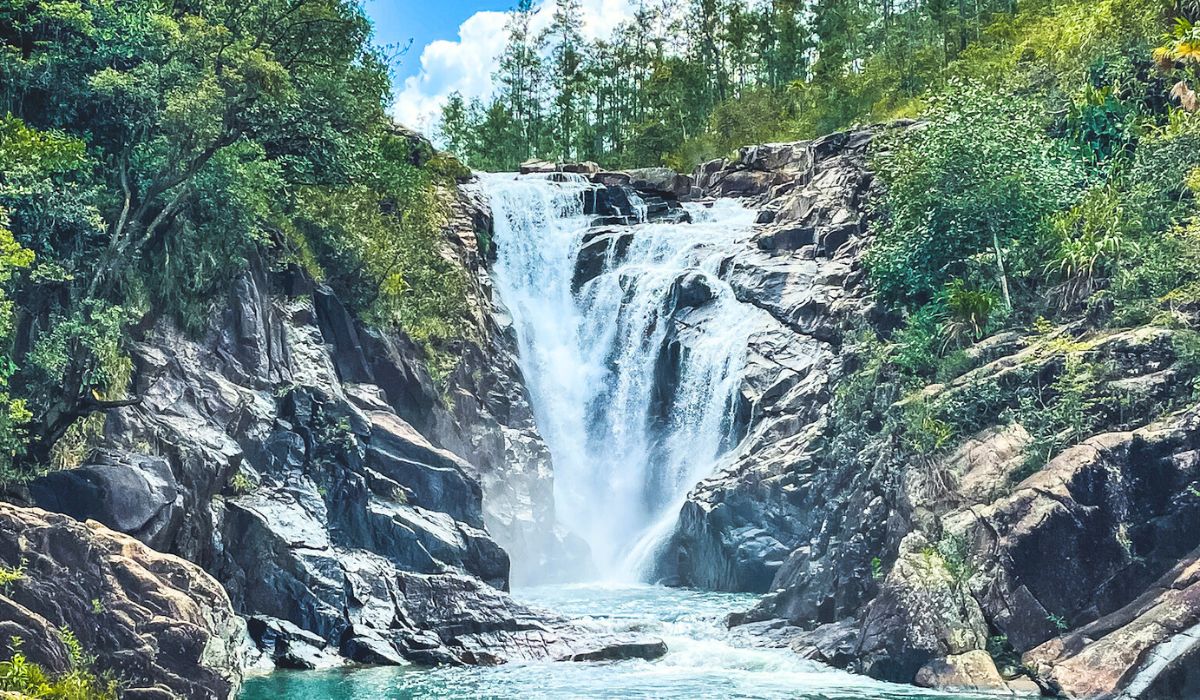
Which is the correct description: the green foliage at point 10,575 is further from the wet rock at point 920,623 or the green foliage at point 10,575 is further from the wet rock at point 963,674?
the wet rock at point 963,674

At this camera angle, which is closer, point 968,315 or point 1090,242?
point 1090,242

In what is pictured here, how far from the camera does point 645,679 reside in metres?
20.4

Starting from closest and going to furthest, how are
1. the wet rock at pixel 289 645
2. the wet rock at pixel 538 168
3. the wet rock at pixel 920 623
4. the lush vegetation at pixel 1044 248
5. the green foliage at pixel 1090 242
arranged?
the wet rock at pixel 920 623, the wet rock at pixel 289 645, the lush vegetation at pixel 1044 248, the green foliage at pixel 1090 242, the wet rock at pixel 538 168

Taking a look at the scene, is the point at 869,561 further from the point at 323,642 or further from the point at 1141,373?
the point at 323,642

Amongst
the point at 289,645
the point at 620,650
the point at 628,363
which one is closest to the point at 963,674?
the point at 620,650

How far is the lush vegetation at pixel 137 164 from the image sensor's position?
65.2ft

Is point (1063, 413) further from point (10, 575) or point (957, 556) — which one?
point (10, 575)

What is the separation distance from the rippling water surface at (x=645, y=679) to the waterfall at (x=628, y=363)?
1097 cm

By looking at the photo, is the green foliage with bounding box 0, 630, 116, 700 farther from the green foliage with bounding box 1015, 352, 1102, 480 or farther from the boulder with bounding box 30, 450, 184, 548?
the green foliage with bounding box 1015, 352, 1102, 480

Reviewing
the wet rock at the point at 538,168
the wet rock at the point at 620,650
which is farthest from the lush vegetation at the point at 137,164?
the wet rock at the point at 538,168

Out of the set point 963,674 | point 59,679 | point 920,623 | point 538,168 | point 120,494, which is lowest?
point 963,674

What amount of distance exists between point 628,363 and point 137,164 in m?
21.3

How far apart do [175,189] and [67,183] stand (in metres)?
2.40

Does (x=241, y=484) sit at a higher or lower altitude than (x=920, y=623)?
higher
